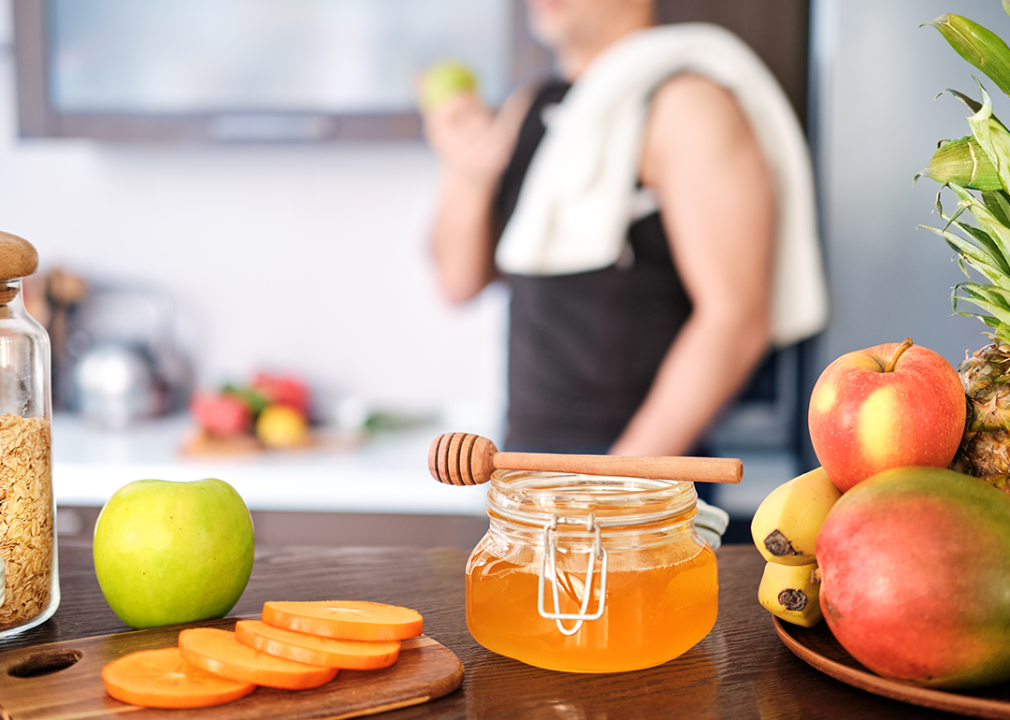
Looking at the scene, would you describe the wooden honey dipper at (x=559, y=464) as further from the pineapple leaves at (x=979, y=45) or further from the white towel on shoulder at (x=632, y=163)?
the white towel on shoulder at (x=632, y=163)

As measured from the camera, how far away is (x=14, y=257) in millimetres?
617

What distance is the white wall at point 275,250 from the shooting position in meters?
Result: 2.39

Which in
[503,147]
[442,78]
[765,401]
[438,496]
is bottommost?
[438,496]

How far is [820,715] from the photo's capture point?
500mm

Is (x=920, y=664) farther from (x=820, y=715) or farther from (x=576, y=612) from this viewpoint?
(x=576, y=612)

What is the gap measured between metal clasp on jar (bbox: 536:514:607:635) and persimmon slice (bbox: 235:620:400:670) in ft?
0.35

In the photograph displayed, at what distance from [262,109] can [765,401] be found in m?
1.37

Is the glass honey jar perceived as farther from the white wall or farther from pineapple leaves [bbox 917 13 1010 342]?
the white wall

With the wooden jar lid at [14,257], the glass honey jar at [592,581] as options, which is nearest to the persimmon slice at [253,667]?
the glass honey jar at [592,581]

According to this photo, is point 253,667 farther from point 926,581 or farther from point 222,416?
point 222,416

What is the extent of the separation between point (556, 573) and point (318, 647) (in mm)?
154

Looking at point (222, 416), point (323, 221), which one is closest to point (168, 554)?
point (222, 416)

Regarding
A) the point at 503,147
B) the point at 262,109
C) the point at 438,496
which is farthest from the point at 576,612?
the point at 262,109

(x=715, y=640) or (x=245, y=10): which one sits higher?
(x=245, y=10)
